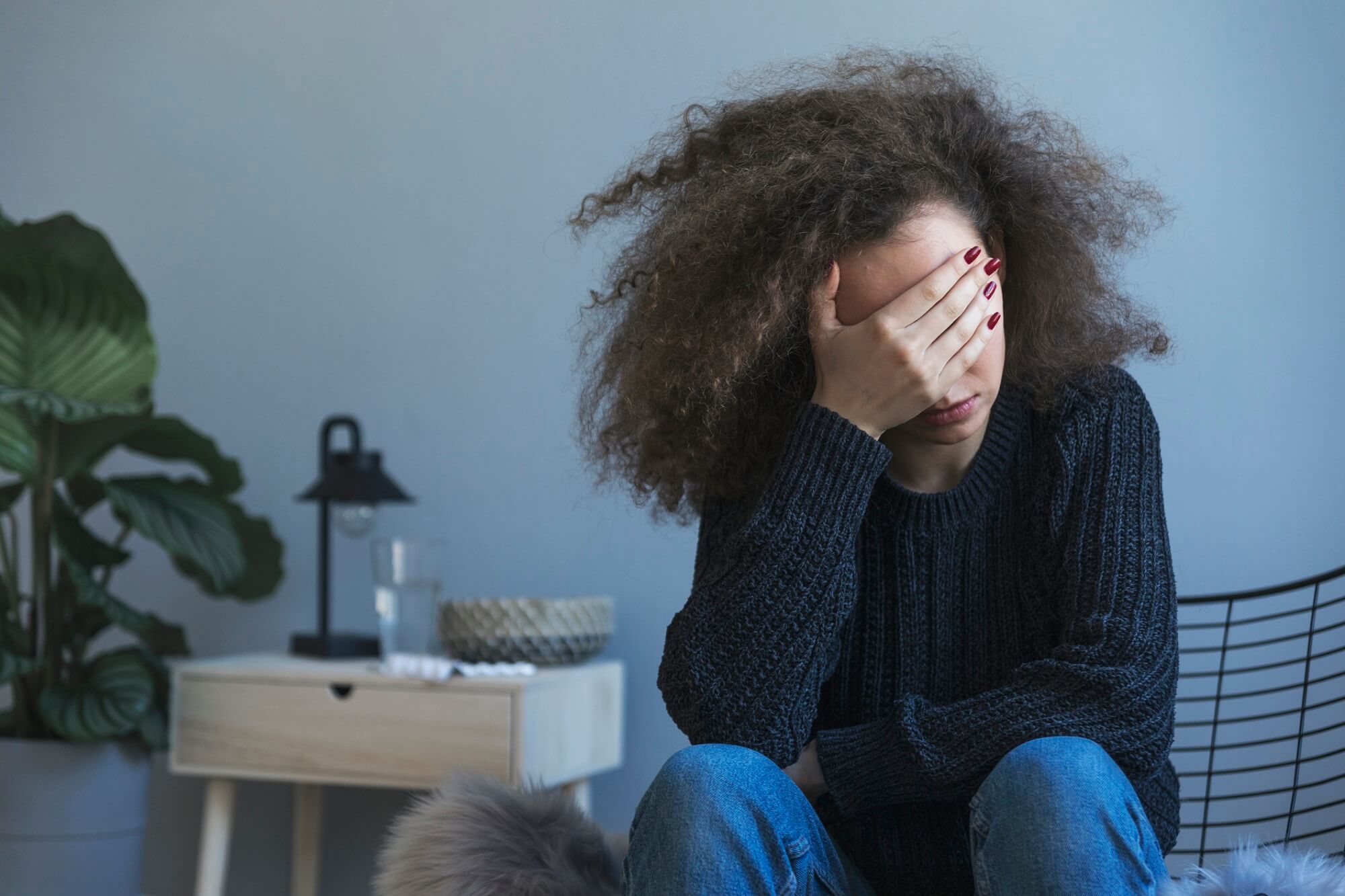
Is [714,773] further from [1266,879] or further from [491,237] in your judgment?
[491,237]

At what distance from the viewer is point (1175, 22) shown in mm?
1521

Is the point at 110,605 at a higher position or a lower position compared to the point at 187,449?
lower

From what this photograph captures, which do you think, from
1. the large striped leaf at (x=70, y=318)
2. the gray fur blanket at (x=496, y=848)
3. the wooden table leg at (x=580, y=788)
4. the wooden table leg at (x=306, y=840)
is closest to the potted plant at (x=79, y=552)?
the large striped leaf at (x=70, y=318)

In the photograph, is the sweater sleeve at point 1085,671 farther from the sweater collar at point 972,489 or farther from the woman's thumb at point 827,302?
the woman's thumb at point 827,302

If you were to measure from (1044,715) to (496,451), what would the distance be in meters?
1.19

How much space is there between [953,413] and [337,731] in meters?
0.98

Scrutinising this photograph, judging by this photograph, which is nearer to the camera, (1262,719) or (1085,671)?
(1085,671)

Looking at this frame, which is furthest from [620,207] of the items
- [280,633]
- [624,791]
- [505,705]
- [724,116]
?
[280,633]

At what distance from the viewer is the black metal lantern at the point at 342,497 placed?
1.71 m

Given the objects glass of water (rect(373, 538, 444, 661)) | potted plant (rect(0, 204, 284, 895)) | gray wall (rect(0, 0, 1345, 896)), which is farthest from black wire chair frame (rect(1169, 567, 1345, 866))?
potted plant (rect(0, 204, 284, 895))

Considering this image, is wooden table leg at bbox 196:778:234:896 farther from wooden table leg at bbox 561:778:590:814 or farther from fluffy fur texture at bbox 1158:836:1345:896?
fluffy fur texture at bbox 1158:836:1345:896

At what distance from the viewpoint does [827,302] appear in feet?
2.99

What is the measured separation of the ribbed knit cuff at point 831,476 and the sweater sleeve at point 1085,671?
0.14m

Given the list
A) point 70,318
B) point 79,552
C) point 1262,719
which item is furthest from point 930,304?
point 79,552
